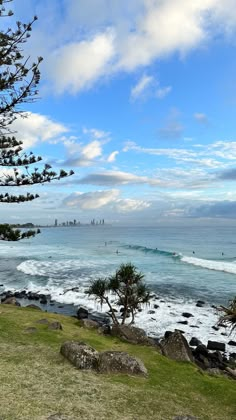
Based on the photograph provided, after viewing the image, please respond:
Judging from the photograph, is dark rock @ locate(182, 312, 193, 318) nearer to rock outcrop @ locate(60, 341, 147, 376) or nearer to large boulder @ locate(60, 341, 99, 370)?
rock outcrop @ locate(60, 341, 147, 376)

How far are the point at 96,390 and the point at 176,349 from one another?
233 inches

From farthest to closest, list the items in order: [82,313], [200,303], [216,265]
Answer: [216,265], [200,303], [82,313]

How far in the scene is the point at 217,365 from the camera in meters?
20.0

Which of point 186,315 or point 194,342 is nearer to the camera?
point 194,342

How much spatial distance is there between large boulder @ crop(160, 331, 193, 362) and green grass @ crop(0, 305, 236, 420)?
0.82 metres

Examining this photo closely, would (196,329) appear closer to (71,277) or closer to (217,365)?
(217,365)

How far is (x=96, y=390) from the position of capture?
901cm

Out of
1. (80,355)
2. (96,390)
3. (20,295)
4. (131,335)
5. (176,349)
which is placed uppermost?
(80,355)

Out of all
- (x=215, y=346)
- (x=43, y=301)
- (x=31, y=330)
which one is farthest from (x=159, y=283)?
(x=31, y=330)

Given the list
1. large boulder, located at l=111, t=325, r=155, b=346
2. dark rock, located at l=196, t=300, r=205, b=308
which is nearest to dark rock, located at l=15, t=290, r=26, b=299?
dark rock, located at l=196, t=300, r=205, b=308

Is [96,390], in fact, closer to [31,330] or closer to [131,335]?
[31,330]

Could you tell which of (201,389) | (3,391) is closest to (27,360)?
(3,391)

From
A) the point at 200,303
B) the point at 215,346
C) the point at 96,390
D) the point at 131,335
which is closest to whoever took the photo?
the point at 96,390

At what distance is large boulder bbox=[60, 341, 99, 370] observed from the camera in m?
10.5
